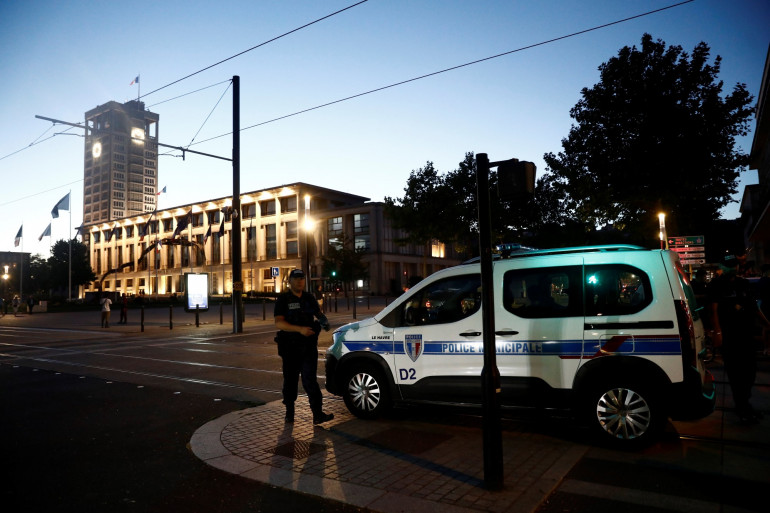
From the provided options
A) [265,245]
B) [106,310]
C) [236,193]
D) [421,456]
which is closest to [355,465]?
[421,456]

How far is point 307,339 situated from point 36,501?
114 inches

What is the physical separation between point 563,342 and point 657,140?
18.7m

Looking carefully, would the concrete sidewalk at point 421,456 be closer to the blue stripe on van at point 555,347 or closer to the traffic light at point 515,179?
the blue stripe on van at point 555,347

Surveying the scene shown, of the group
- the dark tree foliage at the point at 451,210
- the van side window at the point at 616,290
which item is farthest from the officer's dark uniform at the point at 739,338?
the dark tree foliage at the point at 451,210

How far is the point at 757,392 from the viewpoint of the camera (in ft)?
24.2

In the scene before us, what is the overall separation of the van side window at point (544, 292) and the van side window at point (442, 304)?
0.39m

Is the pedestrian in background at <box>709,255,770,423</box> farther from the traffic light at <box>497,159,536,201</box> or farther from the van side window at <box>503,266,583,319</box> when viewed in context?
the traffic light at <box>497,159,536,201</box>

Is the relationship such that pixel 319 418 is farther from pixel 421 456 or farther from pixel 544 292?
pixel 544 292

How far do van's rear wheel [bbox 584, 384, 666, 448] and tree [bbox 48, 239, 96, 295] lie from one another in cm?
8483

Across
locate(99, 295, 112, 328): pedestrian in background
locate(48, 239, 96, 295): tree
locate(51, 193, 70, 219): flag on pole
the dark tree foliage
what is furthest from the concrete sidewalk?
locate(48, 239, 96, 295): tree

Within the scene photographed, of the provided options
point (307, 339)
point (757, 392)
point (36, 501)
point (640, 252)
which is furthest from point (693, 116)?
point (36, 501)

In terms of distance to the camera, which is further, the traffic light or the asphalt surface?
the traffic light

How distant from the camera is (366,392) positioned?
20.7 feet

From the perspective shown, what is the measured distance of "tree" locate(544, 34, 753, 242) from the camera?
1991 centimetres
